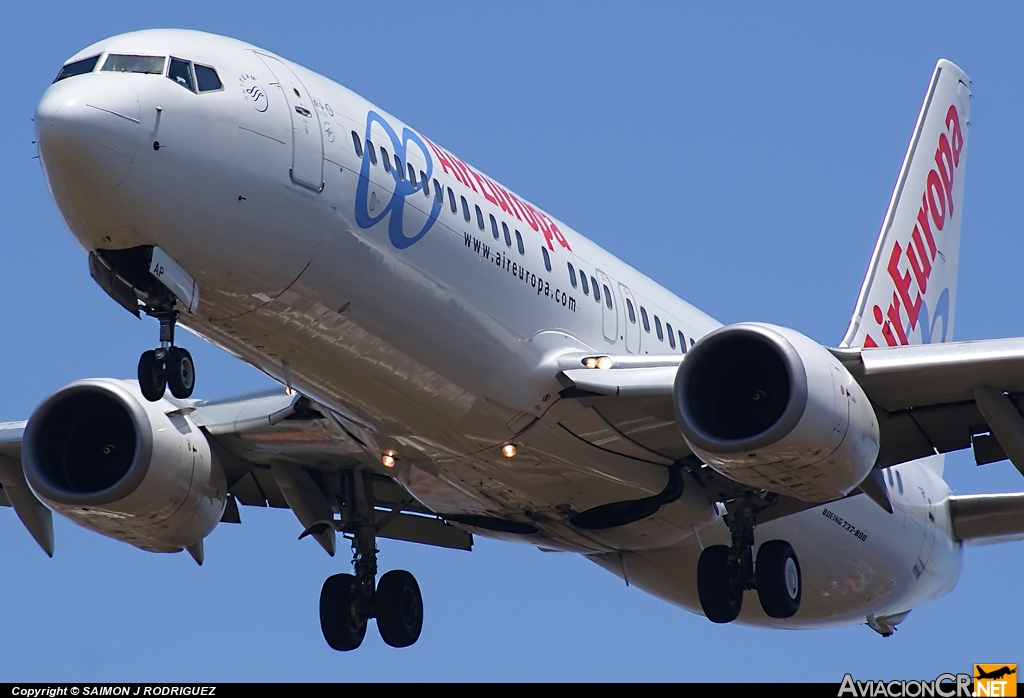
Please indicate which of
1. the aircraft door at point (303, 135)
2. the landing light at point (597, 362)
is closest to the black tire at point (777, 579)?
the landing light at point (597, 362)

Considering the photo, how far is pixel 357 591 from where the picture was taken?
2556 cm

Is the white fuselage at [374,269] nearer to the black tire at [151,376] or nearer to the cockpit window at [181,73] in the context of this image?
the cockpit window at [181,73]

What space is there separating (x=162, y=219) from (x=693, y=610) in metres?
13.1

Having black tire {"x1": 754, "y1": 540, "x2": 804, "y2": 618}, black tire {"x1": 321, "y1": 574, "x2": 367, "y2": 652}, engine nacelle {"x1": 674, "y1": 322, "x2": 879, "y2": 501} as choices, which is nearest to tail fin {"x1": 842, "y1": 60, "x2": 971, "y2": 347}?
black tire {"x1": 754, "y1": 540, "x2": 804, "y2": 618}

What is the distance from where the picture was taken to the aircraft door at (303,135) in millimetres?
19016

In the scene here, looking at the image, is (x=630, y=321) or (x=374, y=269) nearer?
(x=374, y=269)

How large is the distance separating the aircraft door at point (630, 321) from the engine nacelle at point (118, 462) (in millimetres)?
6371

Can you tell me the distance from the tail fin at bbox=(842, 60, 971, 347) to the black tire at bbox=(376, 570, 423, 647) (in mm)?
9579

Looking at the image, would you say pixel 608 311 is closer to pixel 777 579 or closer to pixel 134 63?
pixel 777 579

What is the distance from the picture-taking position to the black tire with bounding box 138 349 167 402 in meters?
18.7

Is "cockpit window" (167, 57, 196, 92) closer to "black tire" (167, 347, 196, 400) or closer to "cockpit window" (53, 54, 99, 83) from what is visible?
"cockpit window" (53, 54, 99, 83)

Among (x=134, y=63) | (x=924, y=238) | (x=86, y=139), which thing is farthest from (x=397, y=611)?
(x=924, y=238)

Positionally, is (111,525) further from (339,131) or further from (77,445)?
(339,131)

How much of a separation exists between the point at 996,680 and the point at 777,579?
219 inches
